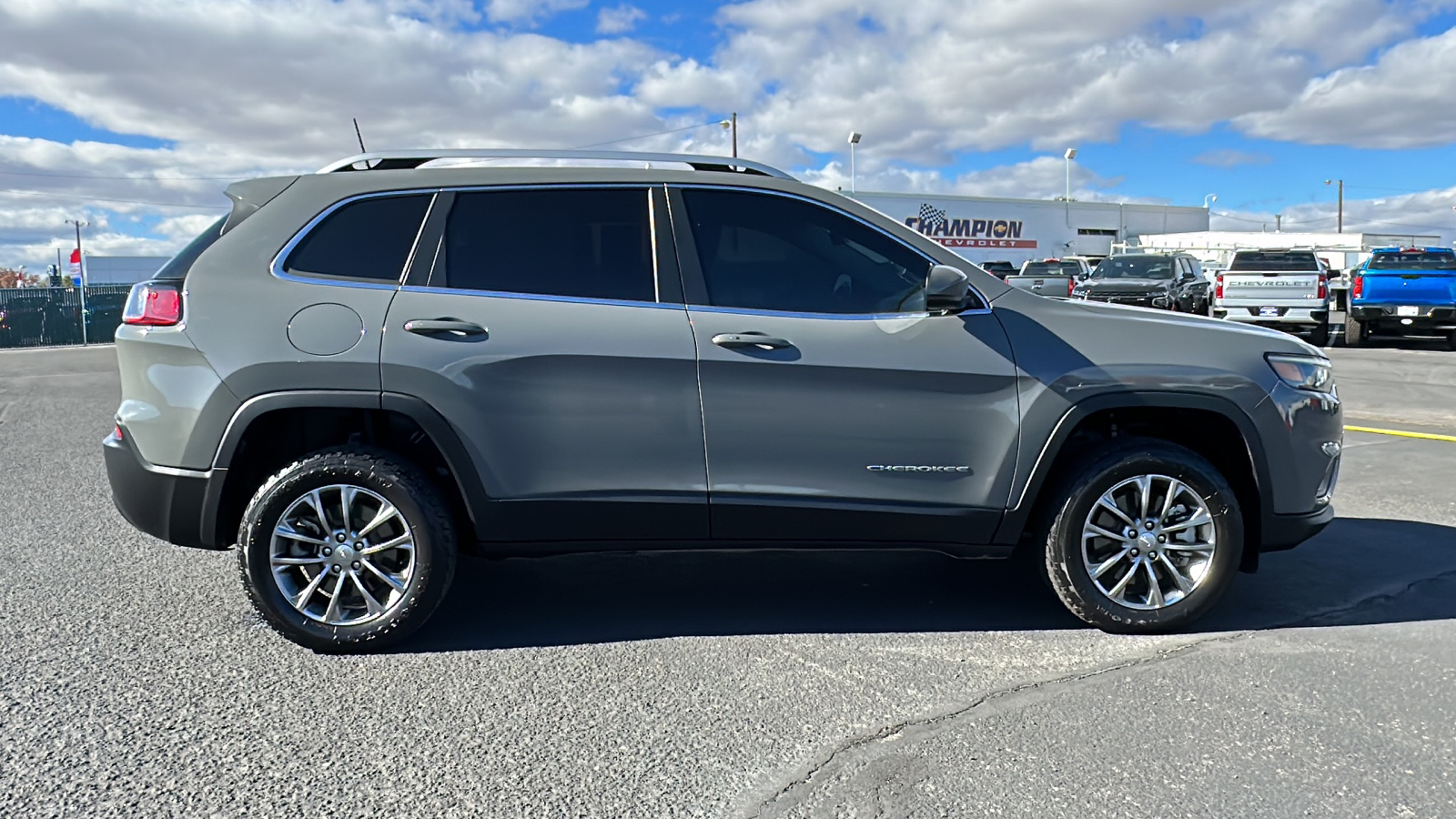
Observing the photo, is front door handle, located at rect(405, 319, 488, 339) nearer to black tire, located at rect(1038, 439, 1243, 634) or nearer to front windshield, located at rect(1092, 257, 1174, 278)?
black tire, located at rect(1038, 439, 1243, 634)

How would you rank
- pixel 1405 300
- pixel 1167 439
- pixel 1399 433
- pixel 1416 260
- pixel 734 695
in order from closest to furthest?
pixel 734 695 → pixel 1167 439 → pixel 1399 433 → pixel 1405 300 → pixel 1416 260

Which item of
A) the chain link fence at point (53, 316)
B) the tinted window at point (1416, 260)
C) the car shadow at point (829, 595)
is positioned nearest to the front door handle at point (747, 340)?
the car shadow at point (829, 595)

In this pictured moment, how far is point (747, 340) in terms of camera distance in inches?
151

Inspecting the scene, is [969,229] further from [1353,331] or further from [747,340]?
[747,340]

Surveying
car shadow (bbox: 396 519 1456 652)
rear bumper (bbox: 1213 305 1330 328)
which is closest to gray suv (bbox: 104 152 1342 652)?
car shadow (bbox: 396 519 1456 652)

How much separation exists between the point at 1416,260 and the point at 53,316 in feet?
119

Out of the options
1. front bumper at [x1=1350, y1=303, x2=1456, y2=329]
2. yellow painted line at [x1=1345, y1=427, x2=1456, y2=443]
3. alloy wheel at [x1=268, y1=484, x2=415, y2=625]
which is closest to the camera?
alloy wheel at [x1=268, y1=484, x2=415, y2=625]

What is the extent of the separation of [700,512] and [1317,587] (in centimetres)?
287

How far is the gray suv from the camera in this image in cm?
381

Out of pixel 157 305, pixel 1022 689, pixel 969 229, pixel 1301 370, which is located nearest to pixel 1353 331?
pixel 1301 370

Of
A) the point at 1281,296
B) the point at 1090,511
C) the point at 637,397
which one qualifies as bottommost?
the point at 1090,511

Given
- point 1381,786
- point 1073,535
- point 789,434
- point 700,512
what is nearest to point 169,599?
point 700,512

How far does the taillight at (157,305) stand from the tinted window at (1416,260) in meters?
21.2

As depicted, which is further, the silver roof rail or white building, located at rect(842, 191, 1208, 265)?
white building, located at rect(842, 191, 1208, 265)
